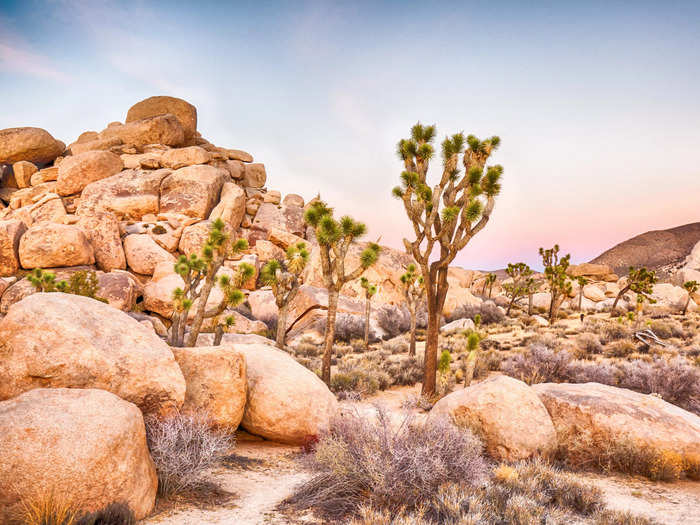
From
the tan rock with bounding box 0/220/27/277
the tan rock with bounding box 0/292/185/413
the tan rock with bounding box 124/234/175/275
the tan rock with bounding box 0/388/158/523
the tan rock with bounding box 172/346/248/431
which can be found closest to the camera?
the tan rock with bounding box 0/388/158/523

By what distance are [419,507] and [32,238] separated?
96.2ft

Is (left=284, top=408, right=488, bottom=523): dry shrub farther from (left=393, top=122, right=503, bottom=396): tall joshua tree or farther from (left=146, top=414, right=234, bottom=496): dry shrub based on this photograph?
(left=393, top=122, right=503, bottom=396): tall joshua tree

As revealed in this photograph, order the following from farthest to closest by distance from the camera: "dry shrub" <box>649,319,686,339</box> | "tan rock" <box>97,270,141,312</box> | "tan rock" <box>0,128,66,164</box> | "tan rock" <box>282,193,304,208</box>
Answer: "tan rock" <box>282,193,304,208</box> → "tan rock" <box>0,128,66,164</box> → "tan rock" <box>97,270,141,312</box> → "dry shrub" <box>649,319,686,339</box>

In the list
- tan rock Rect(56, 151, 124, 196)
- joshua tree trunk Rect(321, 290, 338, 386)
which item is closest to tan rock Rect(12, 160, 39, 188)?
tan rock Rect(56, 151, 124, 196)

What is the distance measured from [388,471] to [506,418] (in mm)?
2795

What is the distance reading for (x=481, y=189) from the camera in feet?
34.3

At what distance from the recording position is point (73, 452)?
11.2 ft

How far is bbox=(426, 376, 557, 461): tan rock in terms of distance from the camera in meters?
5.88

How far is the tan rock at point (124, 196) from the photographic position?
109 feet

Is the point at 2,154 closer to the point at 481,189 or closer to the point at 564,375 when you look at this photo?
the point at 481,189

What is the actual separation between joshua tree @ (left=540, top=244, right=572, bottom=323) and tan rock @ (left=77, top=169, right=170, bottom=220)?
100 feet

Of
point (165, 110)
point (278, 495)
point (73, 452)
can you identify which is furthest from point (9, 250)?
point (278, 495)

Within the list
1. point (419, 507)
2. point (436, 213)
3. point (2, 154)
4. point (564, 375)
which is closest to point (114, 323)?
point (419, 507)

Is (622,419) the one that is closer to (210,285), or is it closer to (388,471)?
(388,471)
